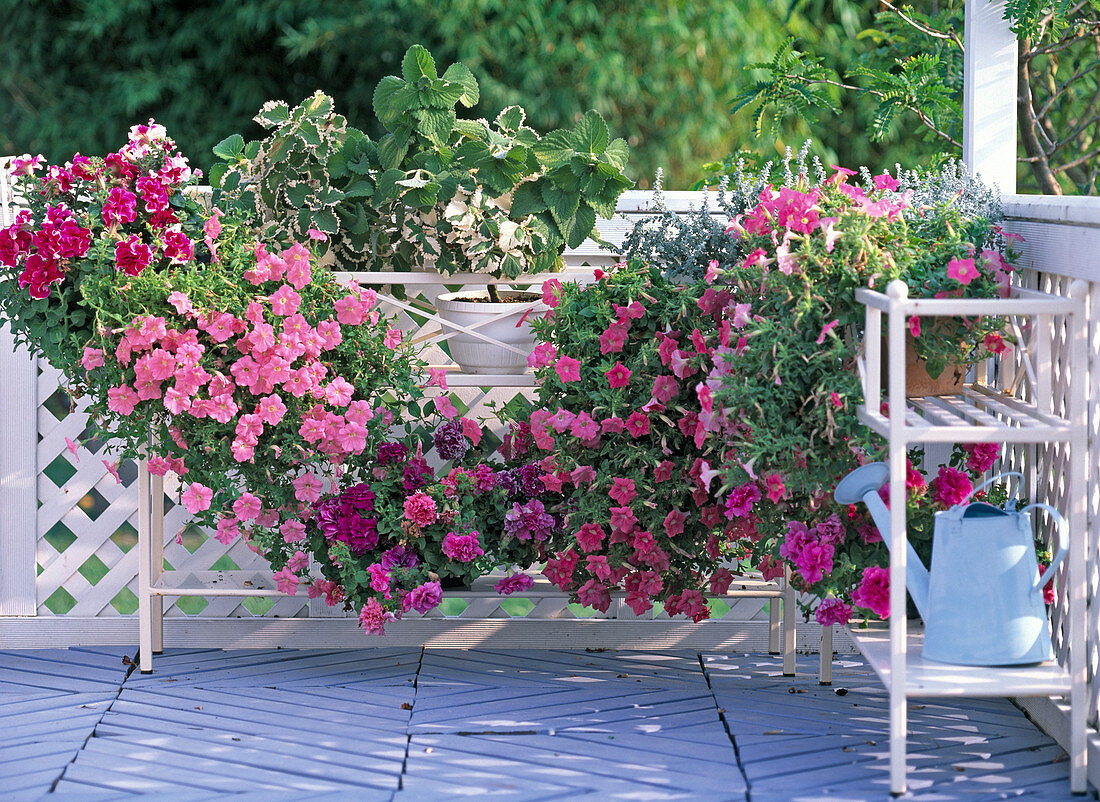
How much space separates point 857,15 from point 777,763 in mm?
4906

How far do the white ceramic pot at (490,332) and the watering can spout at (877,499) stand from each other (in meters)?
0.87

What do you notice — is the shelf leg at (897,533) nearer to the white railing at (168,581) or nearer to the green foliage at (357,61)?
the white railing at (168,581)

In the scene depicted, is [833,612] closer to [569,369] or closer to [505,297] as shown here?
[569,369]

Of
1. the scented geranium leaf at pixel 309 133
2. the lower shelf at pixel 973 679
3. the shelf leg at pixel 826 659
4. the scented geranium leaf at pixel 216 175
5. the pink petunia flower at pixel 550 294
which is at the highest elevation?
the scented geranium leaf at pixel 309 133

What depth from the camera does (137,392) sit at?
248 centimetres

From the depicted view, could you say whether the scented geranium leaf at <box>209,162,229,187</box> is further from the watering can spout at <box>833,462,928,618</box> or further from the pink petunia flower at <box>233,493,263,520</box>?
the watering can spout at <box>833,462,928,618</box>

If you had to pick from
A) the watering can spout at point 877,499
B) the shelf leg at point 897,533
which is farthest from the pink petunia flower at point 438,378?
the shelf leg at point 897,533

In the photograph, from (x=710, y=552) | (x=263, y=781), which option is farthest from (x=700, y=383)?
(x=263, y=781)

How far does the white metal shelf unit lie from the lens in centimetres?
190

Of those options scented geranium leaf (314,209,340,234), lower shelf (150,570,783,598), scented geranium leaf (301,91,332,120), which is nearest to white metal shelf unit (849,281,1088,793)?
lower shelf (150,570,783,598)

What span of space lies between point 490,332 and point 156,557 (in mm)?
952

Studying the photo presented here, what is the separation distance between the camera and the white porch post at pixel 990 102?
2727mm

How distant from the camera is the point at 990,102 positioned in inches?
108

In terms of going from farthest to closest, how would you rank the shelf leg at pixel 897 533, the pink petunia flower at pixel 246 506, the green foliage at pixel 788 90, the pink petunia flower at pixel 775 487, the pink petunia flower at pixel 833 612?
the green foliage at pixel 788 90 → the pink petunia flower at pixel 246 506 → the pink petunia flower at pixel 833 612 → the pink petunia flower at pixel 775 487 → the shelf leg at pixel 897 533
